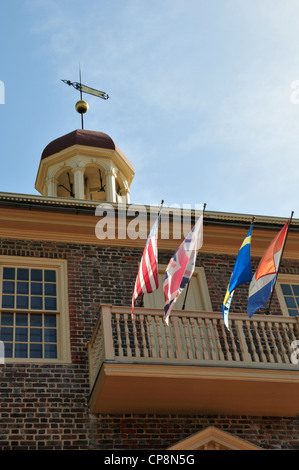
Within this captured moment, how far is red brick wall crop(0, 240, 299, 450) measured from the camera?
36.2 ft

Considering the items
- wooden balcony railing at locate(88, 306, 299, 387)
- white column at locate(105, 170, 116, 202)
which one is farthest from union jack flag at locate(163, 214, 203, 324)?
white column at locate(105, 170, 116, 202)

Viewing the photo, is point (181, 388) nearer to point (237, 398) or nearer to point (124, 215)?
point (237, 398)

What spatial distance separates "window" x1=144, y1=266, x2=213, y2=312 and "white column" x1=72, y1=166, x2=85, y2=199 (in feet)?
14.6

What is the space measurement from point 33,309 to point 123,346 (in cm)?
189

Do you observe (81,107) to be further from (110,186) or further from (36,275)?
(36,275)

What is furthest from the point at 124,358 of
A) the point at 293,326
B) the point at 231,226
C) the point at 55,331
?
the point at 231,226

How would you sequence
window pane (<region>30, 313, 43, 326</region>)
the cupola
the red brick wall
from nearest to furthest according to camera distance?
the red brick wall < window pane (<region>30, 313, 43, 326</region>) < the cupola

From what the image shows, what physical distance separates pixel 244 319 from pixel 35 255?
444 centimetres

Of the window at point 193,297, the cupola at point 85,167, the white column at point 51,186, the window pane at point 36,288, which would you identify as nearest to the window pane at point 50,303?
the window pane at point 36,288

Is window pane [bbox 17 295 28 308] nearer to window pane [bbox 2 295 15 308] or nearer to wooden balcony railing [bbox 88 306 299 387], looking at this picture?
window pane [bbox 2 295 15 308]

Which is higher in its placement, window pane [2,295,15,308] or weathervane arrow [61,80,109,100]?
weathervane arrow [61,80,109,100]

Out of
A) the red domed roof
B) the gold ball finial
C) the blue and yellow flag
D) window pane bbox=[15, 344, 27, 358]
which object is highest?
the gold ball finial

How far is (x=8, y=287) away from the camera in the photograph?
12992 millimetres

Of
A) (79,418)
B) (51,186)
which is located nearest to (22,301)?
(79,418)
